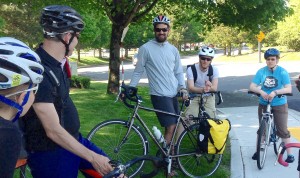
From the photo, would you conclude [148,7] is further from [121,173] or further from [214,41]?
[214,41]

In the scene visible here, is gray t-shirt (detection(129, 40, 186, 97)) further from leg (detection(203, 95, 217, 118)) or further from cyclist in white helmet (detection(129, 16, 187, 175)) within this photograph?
leg (detection(203, 95, 217, 118))

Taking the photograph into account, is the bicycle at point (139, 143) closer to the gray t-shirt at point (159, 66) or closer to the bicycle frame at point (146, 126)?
the bicycle frame at point (146, 126)

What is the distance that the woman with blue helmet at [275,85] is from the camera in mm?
5598

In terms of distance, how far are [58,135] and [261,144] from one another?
3915mm

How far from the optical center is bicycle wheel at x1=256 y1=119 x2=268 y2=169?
5.52 m

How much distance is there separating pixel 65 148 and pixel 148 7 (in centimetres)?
1069

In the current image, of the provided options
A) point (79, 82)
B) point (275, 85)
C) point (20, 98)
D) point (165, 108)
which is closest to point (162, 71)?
point (165, 108)

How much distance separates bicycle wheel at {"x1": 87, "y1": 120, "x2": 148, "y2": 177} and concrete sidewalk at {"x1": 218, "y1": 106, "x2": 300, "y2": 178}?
1356 mm

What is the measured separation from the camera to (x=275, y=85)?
5.67m

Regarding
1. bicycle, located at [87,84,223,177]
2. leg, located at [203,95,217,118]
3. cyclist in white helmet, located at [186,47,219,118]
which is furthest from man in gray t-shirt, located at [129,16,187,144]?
leg, located at [203,95,217,118]

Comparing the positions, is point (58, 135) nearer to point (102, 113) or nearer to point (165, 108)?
point (165, 108)

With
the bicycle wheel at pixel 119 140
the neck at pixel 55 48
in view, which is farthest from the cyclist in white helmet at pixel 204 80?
the neck at pixel 55 48

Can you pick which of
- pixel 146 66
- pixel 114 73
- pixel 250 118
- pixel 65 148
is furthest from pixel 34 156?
pixel 114 73

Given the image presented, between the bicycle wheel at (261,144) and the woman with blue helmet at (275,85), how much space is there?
193 millimetres
